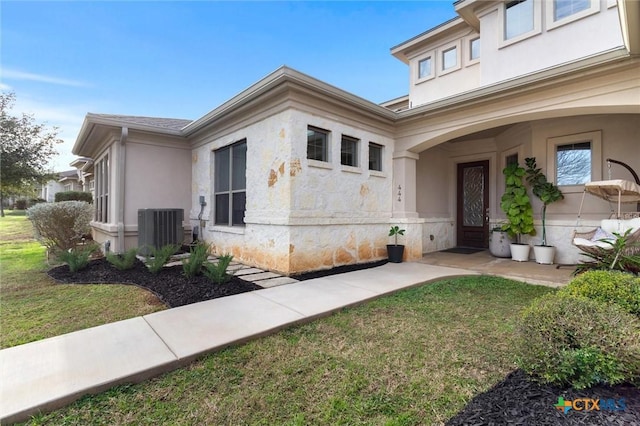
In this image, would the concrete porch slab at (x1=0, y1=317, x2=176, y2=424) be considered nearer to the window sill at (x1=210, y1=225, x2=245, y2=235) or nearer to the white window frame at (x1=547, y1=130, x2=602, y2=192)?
the window sill at (x1=210, y1=225, x2=245, y2=235)

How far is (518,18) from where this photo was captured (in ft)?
25.6

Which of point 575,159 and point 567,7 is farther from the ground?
point 567,7

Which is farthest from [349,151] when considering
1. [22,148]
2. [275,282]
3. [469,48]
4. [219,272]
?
[22,148]

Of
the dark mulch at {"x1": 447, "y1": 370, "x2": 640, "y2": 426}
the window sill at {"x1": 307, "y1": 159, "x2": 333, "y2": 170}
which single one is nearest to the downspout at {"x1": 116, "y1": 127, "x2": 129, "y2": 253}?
the window sill at {"x1": 307, "y1": 159, "x2": 333, "y2": 170}

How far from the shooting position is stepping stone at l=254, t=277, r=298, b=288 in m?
4.61

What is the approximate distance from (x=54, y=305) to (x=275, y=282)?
9.50 ft

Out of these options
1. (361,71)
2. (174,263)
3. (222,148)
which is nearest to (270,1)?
(222,148)

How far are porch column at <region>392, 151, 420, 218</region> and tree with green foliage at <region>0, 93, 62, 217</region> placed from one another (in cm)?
1614

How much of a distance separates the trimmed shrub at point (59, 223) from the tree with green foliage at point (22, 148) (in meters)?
9.20

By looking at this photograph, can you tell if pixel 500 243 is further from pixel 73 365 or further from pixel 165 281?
pixel 73 365

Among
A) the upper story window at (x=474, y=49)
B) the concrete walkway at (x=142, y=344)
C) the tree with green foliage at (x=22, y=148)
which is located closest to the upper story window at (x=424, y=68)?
the upper story window at (x=474, y=49)

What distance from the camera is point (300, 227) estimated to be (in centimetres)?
524

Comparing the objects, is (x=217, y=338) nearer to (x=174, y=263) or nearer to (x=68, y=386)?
(x=68, y=386)

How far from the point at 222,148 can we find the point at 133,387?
5848 millimetres
